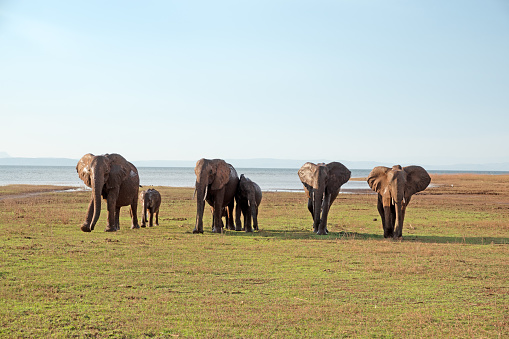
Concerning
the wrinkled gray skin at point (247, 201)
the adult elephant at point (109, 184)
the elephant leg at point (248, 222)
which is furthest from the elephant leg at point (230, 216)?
the adult elephant at point (109, 184)

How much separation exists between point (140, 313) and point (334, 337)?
351 cm

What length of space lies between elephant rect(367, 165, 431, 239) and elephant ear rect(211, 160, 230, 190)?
6546 mm

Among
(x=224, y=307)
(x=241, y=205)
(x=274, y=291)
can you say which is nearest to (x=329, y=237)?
(x=241, y=205)

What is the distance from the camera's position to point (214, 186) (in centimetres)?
2264

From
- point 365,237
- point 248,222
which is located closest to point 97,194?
point 248,222

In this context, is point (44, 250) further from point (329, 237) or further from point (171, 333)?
point (329, 237)

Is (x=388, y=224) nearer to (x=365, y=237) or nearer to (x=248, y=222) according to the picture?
(x=365, y=237)

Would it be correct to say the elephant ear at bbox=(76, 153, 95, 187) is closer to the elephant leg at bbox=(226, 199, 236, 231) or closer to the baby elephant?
the baby elephant

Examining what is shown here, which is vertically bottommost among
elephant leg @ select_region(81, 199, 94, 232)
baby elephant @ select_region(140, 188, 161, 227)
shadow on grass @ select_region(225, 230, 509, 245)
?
shadow on grass @ select_region(225, 230, 509, 245)

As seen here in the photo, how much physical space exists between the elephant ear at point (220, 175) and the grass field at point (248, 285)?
2.21m

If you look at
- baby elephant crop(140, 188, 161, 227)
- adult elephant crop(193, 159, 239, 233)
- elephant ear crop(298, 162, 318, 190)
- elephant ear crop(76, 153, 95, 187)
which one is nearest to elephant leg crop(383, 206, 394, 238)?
elephant ear crop(298, 162, 318, 190)

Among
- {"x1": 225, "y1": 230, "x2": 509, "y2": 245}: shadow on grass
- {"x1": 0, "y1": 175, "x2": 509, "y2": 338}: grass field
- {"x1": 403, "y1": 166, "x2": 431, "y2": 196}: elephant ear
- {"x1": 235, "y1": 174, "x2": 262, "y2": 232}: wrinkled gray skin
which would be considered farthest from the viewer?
{"x1": 235, "y1": 174, "x2": 262, "y2": 232}: wrinkled gray skin

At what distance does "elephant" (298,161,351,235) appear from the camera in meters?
22.6

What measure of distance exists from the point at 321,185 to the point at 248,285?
11516mm
